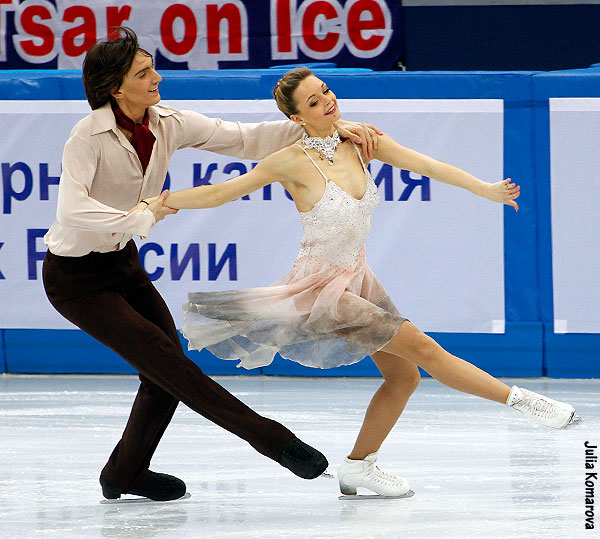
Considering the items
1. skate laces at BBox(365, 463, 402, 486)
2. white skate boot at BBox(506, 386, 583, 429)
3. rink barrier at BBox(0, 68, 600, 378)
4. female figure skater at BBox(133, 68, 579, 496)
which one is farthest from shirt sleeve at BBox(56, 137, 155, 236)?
rink barrier at BBox(0, 68, 600, 378)

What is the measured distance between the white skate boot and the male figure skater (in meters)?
0.62

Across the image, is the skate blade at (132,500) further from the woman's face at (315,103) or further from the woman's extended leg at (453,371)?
the woman's face at (315,103)

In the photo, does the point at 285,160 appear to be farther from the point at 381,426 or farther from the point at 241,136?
the point at 381,426

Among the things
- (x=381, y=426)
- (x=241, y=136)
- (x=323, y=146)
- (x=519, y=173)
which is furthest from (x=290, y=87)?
(x=519, y=173)

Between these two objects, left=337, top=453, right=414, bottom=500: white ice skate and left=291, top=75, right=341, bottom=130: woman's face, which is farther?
left=337, top=453, right=414, bottom=500: white ice skate

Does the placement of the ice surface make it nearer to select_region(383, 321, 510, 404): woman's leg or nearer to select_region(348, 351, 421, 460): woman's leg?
select_region(348, 351, 421, 460): woman's leg

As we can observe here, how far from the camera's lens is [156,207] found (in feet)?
11.4

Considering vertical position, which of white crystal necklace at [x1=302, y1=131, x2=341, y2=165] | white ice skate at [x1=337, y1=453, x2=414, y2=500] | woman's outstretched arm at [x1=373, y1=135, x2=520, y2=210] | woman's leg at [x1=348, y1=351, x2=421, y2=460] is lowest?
white ice skate at [x1=337, y1=453, x2=414, y2=500]

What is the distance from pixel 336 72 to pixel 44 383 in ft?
7.54

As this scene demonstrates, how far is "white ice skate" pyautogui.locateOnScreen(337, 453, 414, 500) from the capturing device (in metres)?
3.76

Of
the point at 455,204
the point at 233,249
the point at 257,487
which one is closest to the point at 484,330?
the point at 455,204

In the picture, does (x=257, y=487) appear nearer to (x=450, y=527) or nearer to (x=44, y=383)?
(x=450, y=527)

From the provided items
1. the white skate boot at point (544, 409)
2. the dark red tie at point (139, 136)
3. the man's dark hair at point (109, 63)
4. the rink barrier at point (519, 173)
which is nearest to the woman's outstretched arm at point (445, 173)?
the white skate boot at point (544, 409)

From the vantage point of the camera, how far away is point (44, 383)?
6.01 metres
